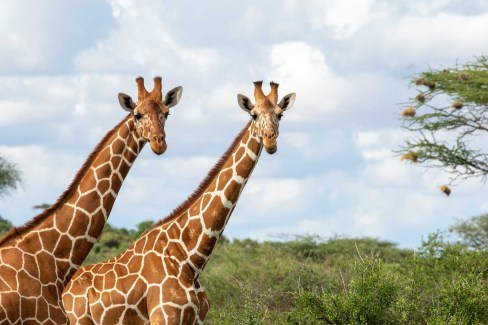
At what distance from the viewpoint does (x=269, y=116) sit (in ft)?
40.9

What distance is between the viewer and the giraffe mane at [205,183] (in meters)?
13.0

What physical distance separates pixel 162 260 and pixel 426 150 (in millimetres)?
21581

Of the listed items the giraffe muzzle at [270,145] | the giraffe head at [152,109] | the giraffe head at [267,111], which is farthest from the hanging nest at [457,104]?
the giraffe head at [152,109]

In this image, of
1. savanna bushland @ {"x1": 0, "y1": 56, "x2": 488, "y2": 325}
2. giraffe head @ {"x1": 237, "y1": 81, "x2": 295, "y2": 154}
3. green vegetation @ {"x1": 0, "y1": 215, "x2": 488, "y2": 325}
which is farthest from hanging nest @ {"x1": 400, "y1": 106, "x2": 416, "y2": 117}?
giraffe head @ {"x1": 237, "y1": 81, "x2": 295, "y2": 154}

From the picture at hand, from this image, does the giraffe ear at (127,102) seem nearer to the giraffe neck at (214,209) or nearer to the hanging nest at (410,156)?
the giraffe neck at (214,209)

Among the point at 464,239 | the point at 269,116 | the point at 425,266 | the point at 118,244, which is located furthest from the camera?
the point at 464,239

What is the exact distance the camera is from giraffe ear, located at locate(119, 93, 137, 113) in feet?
39.6

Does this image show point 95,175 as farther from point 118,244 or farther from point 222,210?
point 118,244

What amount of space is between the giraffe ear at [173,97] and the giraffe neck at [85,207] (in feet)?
1.69

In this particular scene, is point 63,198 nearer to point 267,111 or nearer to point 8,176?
point 267,111

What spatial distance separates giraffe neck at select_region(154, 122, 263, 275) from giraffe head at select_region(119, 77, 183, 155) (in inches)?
42.8

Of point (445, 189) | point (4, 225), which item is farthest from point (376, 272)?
point (4, 225)

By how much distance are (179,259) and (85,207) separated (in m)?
1.45

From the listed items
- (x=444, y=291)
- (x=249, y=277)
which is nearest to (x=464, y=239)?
(x=249, y=277)
